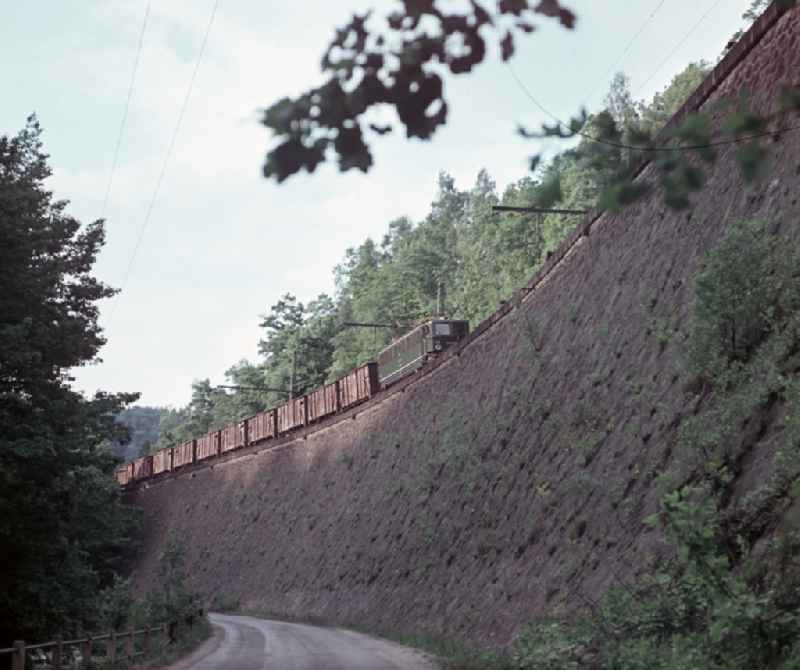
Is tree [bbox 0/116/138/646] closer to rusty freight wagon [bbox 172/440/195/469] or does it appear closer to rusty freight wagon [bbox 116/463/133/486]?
rusty freight wagon [bbox 172/440/195/469]

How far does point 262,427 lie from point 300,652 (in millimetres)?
32876

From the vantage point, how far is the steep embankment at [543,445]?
1445cm

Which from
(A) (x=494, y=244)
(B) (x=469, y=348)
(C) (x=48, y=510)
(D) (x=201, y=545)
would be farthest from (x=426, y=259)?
(C) (x=48, y=510)

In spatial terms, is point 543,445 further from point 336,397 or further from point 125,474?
→ point 125,474

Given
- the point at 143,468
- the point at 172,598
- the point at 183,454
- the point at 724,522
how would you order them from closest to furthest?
the point at 724,522 → the point at 172,598 → the point at 183,454 → the point at 143,468

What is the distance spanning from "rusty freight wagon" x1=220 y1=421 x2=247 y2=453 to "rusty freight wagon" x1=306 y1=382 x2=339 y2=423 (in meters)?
8.48

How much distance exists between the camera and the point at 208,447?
57781mm

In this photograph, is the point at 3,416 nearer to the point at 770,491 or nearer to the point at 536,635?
the point at 536,635

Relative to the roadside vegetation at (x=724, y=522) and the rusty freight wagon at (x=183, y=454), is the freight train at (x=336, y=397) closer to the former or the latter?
the rusty freight wagon at (x=183, y=454)

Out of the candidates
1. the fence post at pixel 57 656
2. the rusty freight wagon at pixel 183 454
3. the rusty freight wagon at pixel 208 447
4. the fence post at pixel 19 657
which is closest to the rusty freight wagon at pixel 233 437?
the rusty freight wagon at pixel 208 447

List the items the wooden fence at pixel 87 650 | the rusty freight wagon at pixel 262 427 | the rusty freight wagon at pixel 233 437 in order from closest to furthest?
the wooden fence at pixel 87 650, the rusty freight wagon at pixel 262 427, the rusty freight wagon at pixel 233 437

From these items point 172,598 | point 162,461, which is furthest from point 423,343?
point 162,461

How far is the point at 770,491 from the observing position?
370 inches

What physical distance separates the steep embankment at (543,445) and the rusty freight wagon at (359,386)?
1.40 metres
